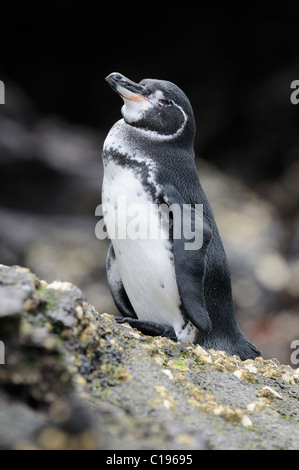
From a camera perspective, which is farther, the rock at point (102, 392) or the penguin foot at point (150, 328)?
the penguin foot at point (150, 328)

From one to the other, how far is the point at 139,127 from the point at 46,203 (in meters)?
4.31

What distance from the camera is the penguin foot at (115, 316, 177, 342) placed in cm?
221

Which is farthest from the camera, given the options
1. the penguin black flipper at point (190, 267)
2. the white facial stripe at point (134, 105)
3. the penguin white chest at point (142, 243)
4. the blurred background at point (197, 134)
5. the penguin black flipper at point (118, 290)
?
the blurred background at point (197, 134)

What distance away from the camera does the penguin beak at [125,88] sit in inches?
93.1

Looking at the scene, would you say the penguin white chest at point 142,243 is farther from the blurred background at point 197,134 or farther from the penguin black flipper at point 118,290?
the blurred background at point 197,134

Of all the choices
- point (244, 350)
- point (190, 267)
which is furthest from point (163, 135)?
point (244, 350)

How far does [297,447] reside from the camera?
145cm

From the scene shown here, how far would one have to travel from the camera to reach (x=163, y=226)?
2277 millimetres

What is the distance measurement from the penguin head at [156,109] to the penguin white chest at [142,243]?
207 mm

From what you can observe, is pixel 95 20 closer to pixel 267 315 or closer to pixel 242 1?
pixel 242 1

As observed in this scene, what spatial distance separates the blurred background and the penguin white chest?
3.52 metres

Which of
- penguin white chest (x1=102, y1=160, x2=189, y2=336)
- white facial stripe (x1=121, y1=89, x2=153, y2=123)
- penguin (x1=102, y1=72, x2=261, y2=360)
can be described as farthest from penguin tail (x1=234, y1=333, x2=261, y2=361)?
white facial stripe (x1=121, y1=89, x2=153, y2=123)

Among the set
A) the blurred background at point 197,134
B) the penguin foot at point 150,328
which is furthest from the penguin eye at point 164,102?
the blurred background at point 197,134

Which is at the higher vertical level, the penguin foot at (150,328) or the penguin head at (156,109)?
the penguin head at (156,109)
